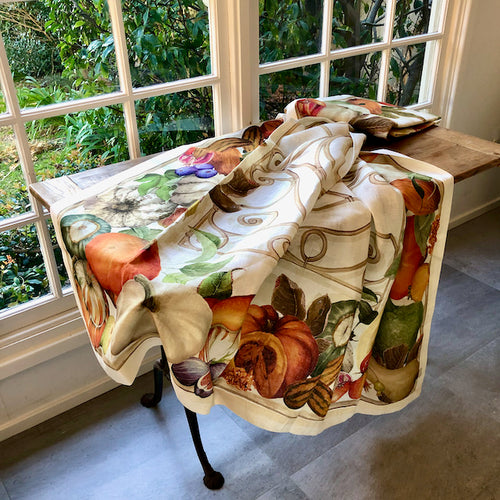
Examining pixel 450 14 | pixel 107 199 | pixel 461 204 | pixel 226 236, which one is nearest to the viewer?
pixel 226 236

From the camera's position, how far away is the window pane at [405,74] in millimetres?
2020

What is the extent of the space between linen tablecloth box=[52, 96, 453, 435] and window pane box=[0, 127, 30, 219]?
30 centimetres

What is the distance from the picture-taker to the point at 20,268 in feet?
4.94

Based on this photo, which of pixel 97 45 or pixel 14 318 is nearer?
pixel 97 45

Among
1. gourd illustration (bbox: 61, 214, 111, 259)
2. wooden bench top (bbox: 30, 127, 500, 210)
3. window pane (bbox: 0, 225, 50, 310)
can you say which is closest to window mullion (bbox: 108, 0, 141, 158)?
wooden bench top (bbox: 30, 127, 500, 210)

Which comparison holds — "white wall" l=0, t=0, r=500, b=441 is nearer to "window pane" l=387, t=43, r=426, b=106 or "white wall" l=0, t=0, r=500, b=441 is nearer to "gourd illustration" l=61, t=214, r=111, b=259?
"window pane" l=387, t=43, r=426, b=106

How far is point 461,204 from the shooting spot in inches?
103

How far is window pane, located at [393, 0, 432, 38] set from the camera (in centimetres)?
193

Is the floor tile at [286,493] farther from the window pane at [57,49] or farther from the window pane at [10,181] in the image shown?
the window pane at [57,49]

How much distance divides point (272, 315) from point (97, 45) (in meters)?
0.81

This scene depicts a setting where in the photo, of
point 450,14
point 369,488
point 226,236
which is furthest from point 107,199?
point 450,14

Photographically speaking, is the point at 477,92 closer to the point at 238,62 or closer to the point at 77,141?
the point at 238,62

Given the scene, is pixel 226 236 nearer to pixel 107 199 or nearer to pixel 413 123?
pixel 107 199

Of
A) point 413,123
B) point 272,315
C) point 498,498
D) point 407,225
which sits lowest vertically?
point 498,498
